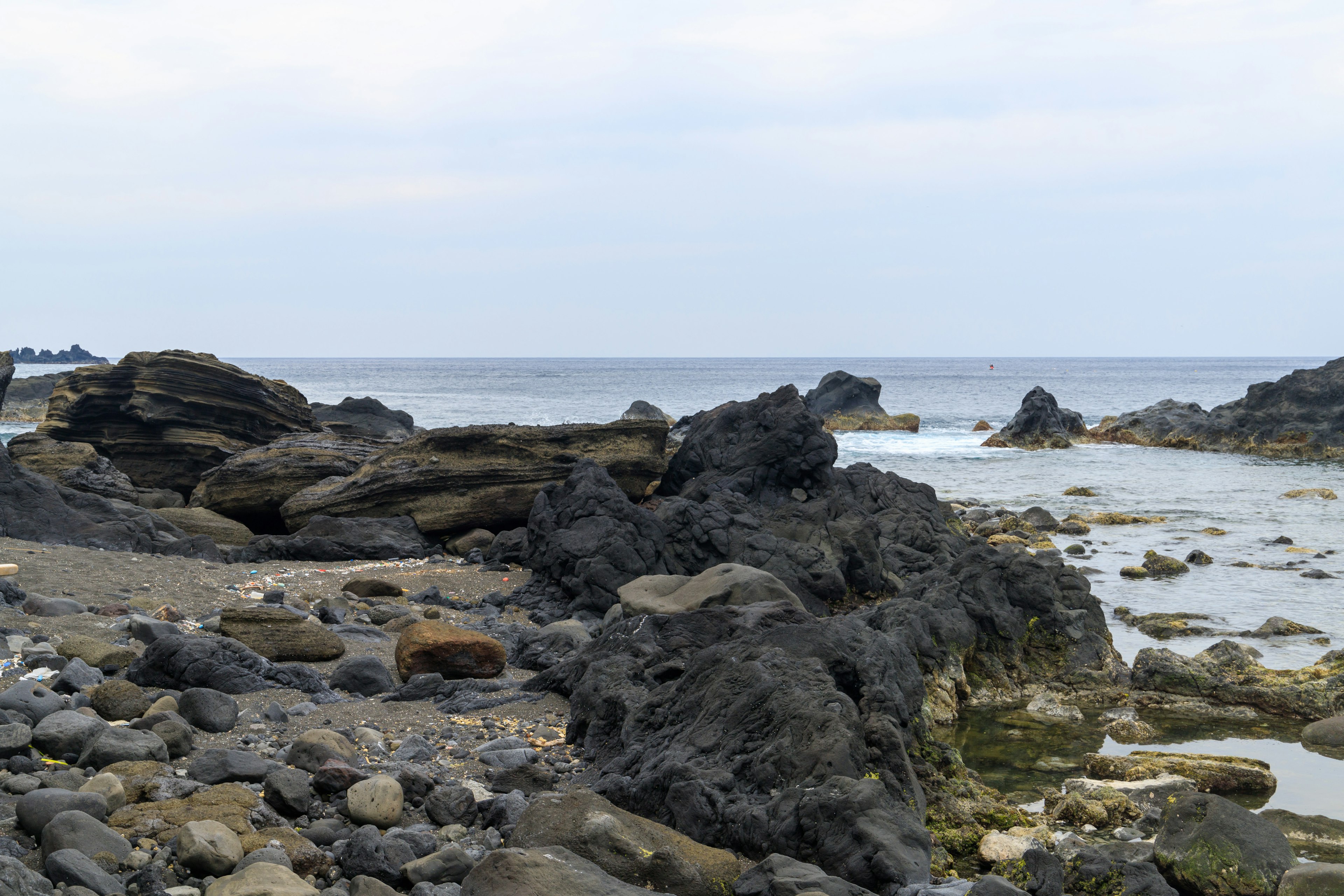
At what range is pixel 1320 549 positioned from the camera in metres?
18.9

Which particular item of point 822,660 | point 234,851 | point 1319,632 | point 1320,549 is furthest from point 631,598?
point 1320,549

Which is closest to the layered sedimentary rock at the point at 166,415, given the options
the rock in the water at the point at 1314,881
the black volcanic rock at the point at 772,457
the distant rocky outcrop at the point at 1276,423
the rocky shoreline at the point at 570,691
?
the rocky shoreline at the point at 570,691

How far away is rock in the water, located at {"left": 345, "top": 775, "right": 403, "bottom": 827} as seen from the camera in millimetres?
5277

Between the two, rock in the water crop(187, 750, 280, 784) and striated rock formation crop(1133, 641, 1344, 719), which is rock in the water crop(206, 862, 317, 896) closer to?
rock in the water crop(187, 750, 280, 784)

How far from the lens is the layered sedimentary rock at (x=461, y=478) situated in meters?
15.5

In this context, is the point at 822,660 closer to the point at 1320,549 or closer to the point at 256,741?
the point at 256,741

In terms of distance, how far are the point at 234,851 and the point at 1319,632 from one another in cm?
1315

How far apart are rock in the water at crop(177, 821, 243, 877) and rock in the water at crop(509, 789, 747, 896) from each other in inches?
52.5

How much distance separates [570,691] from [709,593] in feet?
6.37

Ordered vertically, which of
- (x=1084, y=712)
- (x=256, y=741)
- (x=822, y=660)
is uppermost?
(x=822, y=660)

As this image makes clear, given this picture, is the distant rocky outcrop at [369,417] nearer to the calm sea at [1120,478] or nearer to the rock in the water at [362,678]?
the calm sea at [1120,478]

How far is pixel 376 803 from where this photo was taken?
530 cm

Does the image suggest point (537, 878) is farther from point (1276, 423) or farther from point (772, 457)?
point (1276, 423)

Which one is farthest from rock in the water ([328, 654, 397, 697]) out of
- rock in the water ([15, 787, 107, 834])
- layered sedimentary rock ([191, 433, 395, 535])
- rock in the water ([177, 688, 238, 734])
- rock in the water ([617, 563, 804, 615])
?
layered sedimentary rock ([191, 433, 395, 535])
